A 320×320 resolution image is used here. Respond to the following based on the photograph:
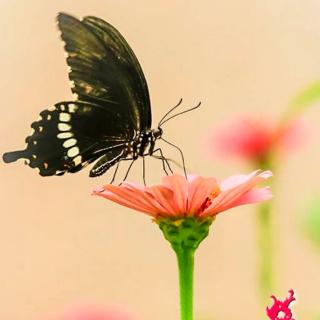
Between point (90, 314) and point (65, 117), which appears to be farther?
point (90, 314)

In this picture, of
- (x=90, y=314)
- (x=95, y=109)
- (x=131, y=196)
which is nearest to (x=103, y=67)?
(x=95, y=109)

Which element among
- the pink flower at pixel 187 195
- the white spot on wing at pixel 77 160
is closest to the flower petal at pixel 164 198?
the pink flower at pixel 187 195

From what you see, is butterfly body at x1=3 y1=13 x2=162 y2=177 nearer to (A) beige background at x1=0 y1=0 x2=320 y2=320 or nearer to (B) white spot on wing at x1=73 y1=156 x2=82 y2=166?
(B) white spot on wing at x1=73 y1=156 x2=82 y2=166

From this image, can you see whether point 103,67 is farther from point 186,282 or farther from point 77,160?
point 186,282

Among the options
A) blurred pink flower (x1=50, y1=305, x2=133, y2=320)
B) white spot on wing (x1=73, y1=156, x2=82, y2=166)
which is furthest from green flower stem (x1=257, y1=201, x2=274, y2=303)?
white spot on wing (x1=73, y1=156, x2=82, y2=166)

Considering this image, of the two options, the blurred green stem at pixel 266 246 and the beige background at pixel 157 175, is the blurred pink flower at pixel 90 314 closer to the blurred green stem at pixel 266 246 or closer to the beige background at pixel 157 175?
the beige background at pixel 157 175

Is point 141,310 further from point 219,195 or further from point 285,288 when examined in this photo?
point 219,195

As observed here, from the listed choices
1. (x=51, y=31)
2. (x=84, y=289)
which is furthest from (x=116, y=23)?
(x=84, y=289)
